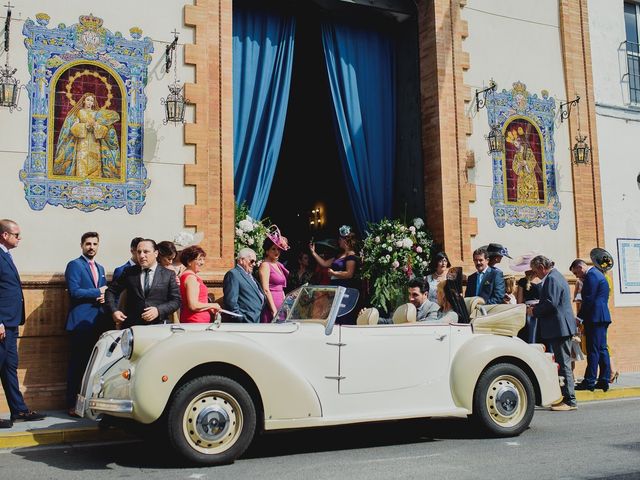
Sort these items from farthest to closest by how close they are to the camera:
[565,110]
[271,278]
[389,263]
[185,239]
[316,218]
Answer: [316,218] < [565,110] < [389,263] < [185,239] < [271,278]

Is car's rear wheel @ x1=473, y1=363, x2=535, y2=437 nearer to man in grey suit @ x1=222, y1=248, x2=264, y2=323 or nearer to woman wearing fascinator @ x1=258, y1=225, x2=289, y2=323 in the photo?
man in grey suit @ x1=222, y1=248, x2=264, y2=323

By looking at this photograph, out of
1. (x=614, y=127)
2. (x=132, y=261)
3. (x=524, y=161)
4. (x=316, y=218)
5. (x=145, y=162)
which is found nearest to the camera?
(x=132, y=261)

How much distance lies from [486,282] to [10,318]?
237 inches

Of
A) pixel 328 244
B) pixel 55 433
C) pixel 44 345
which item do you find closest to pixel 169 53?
pixel 328 244

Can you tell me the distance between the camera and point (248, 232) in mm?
10016

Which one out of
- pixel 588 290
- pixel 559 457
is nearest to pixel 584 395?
pixel 588 290

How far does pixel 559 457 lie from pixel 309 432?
258cm

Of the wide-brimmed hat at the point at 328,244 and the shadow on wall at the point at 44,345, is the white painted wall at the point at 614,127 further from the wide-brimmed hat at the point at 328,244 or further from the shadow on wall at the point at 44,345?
the shadow on wall at the point at 44,345

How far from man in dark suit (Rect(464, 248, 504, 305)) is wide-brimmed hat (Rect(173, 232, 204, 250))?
3.85 metres

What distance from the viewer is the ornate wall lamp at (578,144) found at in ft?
41.2

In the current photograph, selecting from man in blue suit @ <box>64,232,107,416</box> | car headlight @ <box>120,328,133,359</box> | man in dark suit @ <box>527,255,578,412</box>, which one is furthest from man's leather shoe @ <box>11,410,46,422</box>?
man in dark suit @ <box>527,255,578,412</box>

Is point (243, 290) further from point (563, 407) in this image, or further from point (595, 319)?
point (595, 319)

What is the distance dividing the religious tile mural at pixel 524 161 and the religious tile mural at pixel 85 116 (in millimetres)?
6142

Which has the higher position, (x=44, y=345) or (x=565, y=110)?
(x=565, y=110)
